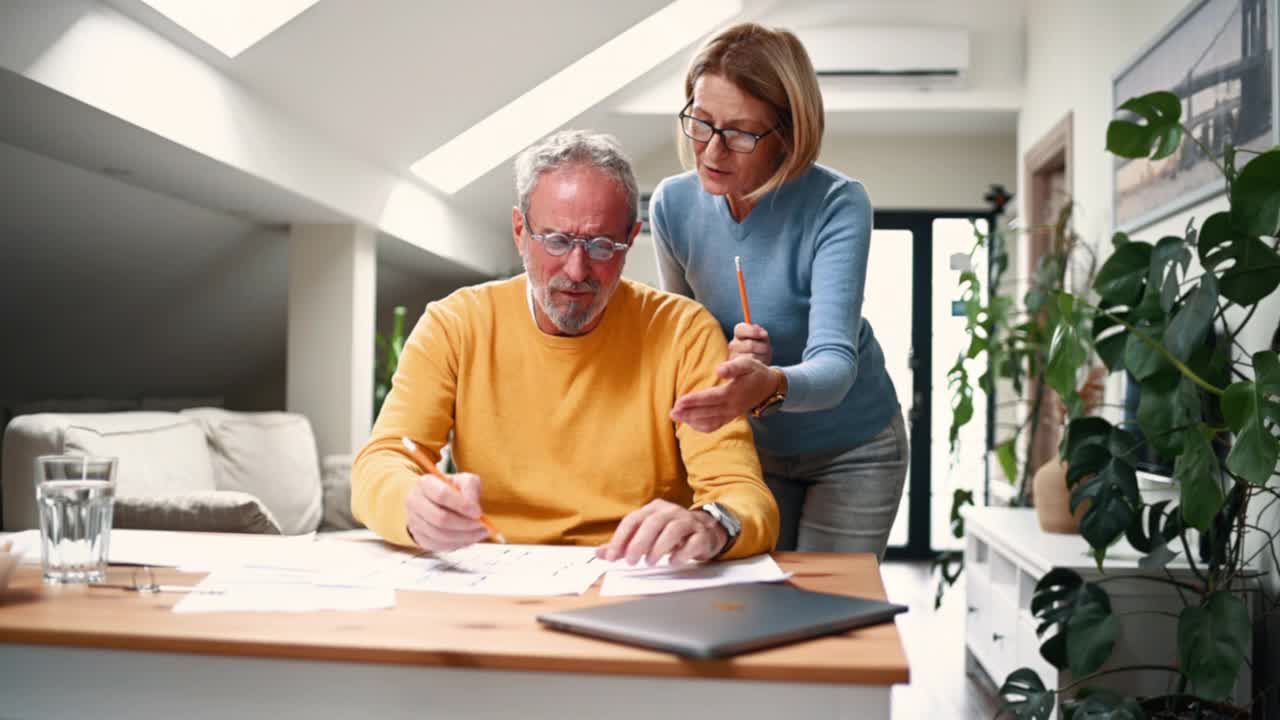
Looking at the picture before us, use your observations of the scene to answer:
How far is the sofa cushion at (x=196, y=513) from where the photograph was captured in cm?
304

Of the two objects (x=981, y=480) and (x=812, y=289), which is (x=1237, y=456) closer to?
(x=812, y=289)

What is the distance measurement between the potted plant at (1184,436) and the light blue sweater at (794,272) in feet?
2.20

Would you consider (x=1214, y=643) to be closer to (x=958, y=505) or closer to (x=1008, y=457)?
(x=1008, y=457)

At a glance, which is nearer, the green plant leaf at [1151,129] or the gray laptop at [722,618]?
the gray laptop at [722,618]

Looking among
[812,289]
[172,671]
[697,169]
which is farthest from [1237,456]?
[172,671]

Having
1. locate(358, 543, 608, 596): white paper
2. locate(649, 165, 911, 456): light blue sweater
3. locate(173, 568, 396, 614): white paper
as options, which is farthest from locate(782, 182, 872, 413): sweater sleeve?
locate(173, 568, 396, 614): white paper

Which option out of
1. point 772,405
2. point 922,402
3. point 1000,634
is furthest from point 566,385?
point 922,402

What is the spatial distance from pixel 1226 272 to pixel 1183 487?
412mm

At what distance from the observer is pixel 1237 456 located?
75.6 inches

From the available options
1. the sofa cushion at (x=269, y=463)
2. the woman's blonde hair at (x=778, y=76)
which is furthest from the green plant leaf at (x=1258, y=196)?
the sofa cushion at (x=269, y=463)

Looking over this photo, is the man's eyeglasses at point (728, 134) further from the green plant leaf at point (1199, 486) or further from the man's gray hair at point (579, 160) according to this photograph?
the green plant leaf at point (1199, 486)

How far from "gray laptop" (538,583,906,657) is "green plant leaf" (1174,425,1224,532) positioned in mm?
1354

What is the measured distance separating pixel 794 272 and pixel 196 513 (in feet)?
6.58

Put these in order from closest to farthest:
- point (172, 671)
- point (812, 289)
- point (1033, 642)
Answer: point (172, 671) → point (812, 289) → point (1033, 642)
